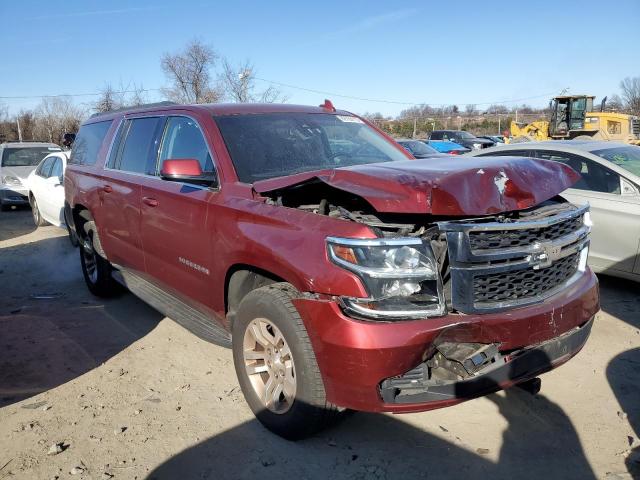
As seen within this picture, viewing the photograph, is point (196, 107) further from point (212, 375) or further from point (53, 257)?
point (53, 257)

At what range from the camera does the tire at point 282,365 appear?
269 cm

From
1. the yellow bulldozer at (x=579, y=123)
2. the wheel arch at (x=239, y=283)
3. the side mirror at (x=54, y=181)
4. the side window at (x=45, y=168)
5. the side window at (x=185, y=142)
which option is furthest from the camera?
the yellow bulldozer at (x=579, y=123)

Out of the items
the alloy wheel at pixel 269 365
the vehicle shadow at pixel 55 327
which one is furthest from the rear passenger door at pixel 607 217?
the vehicle shadow at pixel 55 327

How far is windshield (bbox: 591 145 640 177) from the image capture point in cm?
571

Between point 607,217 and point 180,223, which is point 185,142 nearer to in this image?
point 180,223

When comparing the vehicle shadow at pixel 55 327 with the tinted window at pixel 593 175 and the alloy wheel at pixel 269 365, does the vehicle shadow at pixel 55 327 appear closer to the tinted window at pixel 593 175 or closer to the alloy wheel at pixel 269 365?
the alloy wheel at pixel 269 365

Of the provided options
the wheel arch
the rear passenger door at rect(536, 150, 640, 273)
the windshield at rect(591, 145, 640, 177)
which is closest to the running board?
the wheel arch

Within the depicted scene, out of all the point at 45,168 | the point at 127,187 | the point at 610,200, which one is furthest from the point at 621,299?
the point at 45,168

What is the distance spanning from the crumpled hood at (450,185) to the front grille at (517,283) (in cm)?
34

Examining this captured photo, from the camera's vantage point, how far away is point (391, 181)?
2.63 metres

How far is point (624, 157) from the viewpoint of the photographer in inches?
234

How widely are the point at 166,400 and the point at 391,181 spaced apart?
2197 mm

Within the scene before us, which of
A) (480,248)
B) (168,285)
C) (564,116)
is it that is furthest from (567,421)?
(564,116)

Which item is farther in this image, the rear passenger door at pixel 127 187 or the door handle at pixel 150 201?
the rear passenger door at pixel 127 187
